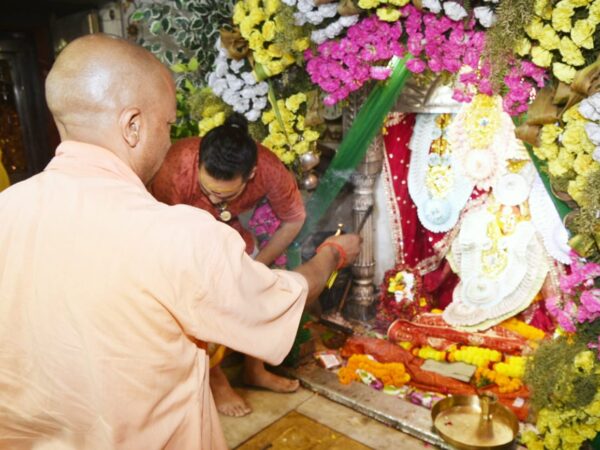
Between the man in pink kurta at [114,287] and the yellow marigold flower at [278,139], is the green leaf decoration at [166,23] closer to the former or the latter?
the yellow marigold flower at [278,139]

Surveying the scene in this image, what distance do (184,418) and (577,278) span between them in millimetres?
1906

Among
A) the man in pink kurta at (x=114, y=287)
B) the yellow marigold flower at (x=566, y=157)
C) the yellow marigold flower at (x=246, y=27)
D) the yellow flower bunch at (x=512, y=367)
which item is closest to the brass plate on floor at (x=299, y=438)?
the yellow flower bunch at (x=512, y=367)

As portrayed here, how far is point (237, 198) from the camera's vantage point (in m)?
3.31

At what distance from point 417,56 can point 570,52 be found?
846 millimetres

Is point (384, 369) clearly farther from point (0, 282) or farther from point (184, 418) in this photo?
point (0, 282)

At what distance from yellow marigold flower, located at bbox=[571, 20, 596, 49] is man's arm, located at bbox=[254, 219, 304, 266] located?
6.14 ft

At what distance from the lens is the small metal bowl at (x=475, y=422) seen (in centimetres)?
280

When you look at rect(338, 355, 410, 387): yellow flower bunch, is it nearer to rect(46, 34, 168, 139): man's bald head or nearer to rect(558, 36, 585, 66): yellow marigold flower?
rect(558, 36, 585, 66): yellow marigold flower

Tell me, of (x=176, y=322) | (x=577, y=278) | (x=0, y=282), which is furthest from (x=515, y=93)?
(x=0, y=282)

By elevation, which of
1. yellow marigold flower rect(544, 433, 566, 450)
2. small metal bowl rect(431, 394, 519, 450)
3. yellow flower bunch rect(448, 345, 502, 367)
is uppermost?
yellow marigold flower rect(544, 433, 566, 450)

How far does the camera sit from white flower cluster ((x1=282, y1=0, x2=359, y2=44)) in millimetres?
2963

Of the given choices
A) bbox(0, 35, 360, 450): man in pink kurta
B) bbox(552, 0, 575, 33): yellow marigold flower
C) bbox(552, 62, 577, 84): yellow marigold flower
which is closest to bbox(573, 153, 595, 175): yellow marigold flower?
bbox(552, 62, 577, 84): yellow marigold flower

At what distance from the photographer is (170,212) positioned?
4.06 ft

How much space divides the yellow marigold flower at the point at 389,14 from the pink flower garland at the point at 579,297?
A: 1474mm
